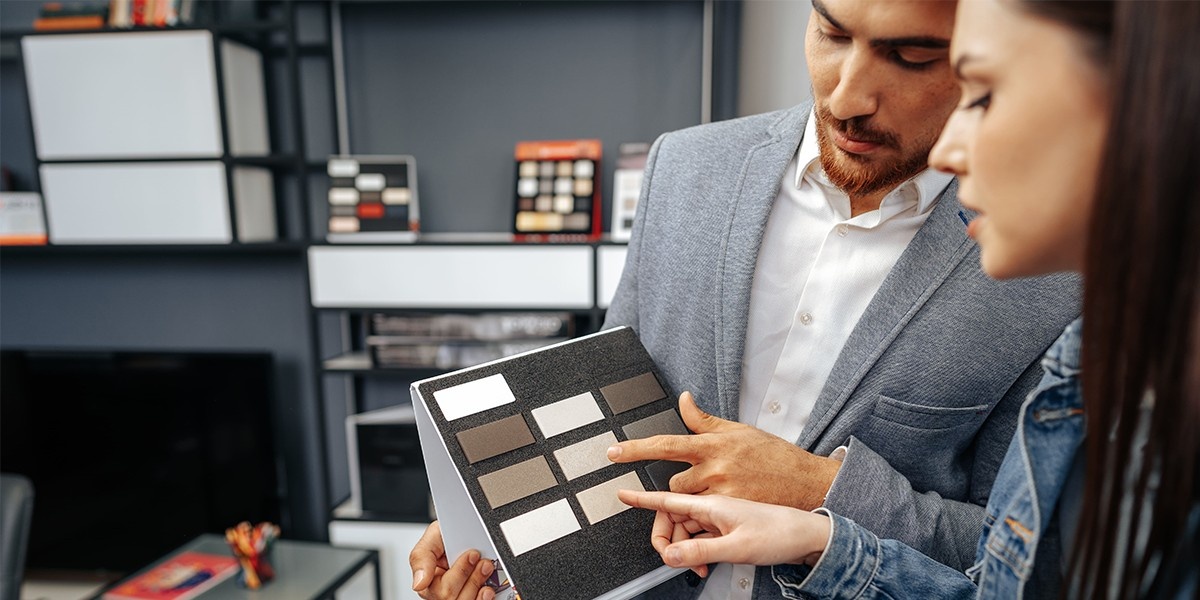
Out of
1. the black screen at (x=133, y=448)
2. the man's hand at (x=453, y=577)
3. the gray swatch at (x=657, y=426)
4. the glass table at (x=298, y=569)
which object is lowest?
the glass table at (x=298, y=569)

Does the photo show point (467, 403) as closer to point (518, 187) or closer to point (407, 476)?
point (518, 187)

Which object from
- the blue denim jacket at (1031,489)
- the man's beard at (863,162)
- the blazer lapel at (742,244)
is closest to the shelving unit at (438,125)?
the blazer lapel at (742,244)

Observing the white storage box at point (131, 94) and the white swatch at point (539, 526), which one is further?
the white storage box at point (131, 94)

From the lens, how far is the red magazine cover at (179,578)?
2.02 m

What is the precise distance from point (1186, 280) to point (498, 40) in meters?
2.16

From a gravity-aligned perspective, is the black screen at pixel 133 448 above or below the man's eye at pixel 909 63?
below

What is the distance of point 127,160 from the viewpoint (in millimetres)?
2150

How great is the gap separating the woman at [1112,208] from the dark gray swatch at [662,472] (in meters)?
0.39

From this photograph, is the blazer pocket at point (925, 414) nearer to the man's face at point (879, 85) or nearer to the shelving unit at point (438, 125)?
the man's face at point (879, 85)

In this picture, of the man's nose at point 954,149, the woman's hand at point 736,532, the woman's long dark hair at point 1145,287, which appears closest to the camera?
the woman's long dark hair at point 1145,287

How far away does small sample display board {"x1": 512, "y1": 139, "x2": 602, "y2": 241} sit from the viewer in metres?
2.06

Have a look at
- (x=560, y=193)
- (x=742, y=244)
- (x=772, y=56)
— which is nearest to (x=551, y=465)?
(x=742, y=244)

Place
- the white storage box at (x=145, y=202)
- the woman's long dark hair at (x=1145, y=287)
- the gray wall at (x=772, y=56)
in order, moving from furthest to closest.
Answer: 1. the white storage box at (x=145, y=202)
2. the gray wall at (x=772, y=56)
3. the woman's long dark hair at (x=1145, y=287)

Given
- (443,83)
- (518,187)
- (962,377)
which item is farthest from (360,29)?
(962,377)
